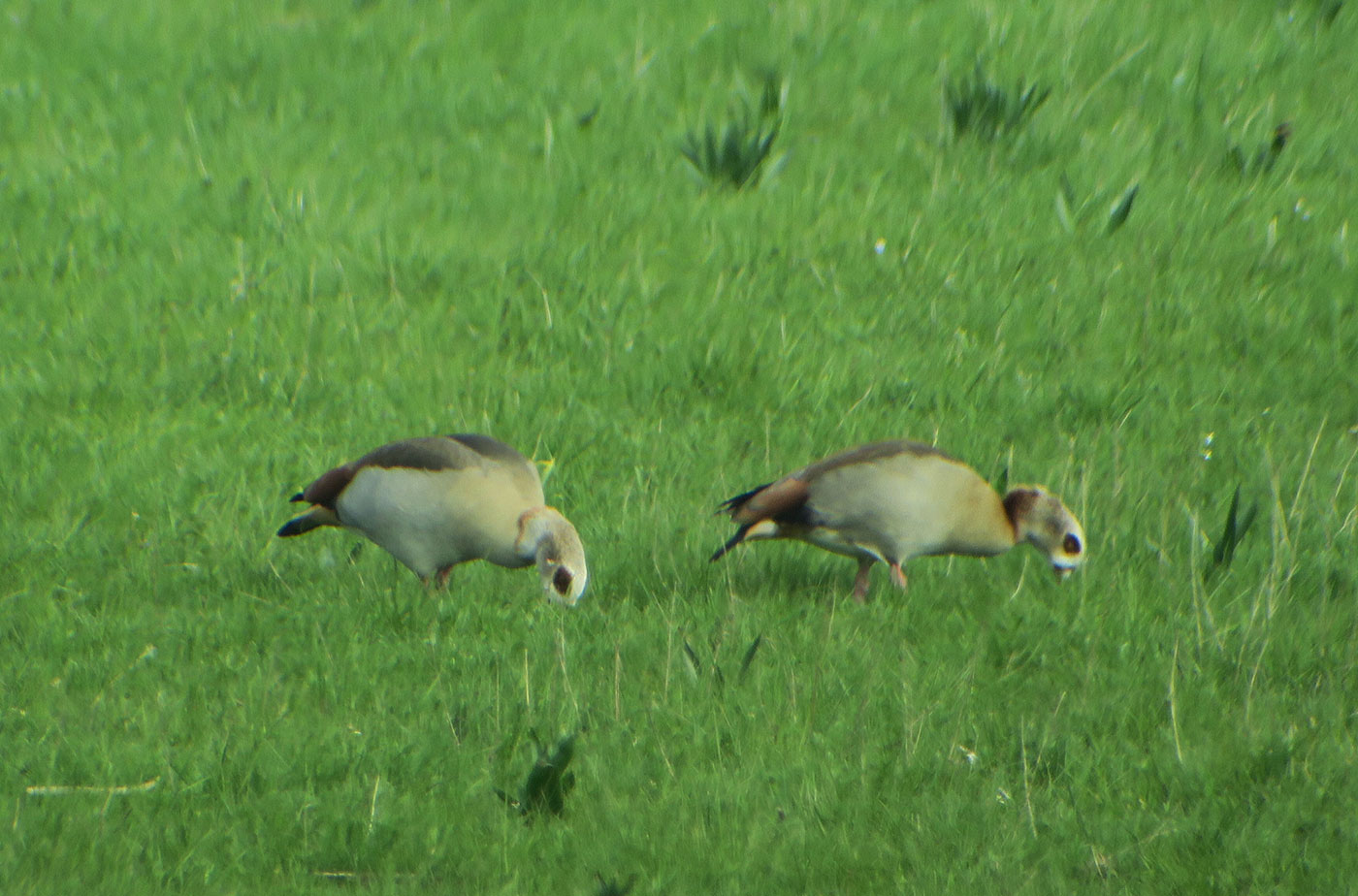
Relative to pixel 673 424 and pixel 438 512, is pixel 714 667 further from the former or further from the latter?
pixel 673 424

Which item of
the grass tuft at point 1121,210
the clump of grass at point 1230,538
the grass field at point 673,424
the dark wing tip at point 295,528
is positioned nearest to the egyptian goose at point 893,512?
the grass field at point 673,424

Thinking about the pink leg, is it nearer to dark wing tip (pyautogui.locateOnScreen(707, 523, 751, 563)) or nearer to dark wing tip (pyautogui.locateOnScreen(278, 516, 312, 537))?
dark wing tip (pyautogui.locateOnScreen(707, 523, 751, 563))

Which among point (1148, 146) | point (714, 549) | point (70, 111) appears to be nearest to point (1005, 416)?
point (714, 549)

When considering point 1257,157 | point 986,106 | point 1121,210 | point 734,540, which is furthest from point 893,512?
point 1257,157

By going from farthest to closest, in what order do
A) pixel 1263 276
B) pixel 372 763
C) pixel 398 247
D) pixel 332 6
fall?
pixel 332 6 < pixel 398 247 < pixel 1263 276 < pixel 372 763

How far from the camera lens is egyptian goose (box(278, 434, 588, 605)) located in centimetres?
534

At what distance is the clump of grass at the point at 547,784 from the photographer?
13.3 feet

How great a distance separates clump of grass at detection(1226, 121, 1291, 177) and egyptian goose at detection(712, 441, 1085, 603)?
3474 millimetres

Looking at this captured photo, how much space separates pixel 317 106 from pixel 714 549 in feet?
15.8

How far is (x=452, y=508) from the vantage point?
211 inches

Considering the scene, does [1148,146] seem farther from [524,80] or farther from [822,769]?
[822,769]

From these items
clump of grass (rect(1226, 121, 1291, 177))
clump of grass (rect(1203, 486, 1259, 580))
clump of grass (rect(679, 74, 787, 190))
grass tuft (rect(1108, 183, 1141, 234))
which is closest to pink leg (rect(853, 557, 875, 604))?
clump of grass (rect(1203, 486, 1259, 580))

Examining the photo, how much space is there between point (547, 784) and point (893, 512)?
5.55ft

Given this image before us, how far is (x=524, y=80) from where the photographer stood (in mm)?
9281
